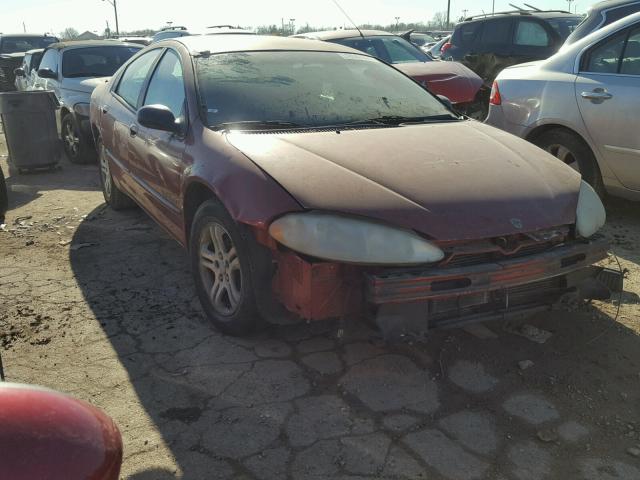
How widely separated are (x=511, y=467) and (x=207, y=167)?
202 cm

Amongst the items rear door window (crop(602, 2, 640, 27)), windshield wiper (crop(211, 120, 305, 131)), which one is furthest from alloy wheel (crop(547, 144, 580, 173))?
windshield wiper (crop(211, 120, 305, 131))

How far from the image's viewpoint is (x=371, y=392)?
290 cm

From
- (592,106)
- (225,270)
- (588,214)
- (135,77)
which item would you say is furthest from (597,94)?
(135,77)

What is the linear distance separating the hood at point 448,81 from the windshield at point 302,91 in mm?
3921

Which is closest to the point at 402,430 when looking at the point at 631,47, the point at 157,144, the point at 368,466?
the point at 368,466

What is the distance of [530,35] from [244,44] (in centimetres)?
771

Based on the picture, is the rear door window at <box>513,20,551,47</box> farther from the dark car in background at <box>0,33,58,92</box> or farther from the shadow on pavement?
the dark car in background at <box>0,33,58,92</box>

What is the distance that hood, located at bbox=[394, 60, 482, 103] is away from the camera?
8.14 m

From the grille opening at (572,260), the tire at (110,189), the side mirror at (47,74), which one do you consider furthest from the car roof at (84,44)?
the grille opening at (572,260)

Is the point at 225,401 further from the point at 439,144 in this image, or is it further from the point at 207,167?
the point at 439,144

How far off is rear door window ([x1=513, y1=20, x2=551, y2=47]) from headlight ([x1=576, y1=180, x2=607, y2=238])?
7972mm

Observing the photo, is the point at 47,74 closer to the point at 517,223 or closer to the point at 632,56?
the point at 632,56

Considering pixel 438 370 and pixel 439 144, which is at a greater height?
pixel 439 144

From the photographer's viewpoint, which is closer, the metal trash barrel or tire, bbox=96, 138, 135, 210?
A: tire, bbox=96, 138, 135, 210
